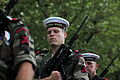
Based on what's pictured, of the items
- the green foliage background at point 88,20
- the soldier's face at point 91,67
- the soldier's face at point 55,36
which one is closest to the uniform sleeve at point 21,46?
the soldier's face at point 55,36

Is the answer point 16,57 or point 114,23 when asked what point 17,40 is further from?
point 114,23

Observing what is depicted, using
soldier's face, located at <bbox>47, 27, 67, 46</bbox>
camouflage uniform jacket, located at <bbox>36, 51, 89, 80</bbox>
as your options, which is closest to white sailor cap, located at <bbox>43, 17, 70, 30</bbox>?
soldier's face, located at <bbox>47, 27, 67, 46</bbox>

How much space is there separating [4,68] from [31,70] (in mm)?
197

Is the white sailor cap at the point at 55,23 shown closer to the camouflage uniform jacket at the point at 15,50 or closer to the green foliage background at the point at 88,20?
the camouflage uniform jacket at the point at 15,50

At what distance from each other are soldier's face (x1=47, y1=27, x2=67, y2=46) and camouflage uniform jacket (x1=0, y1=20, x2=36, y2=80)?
2.67 m

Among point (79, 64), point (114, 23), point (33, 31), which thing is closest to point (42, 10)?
point (33, 31)

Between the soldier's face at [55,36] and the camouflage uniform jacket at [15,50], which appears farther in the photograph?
the soldier's face at [55,36]

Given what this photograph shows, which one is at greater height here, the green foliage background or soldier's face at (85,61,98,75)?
the green foliage background

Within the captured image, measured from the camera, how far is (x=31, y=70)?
85.9 inches

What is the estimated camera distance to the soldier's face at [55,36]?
16.4 feet

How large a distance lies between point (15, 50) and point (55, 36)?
110 inches

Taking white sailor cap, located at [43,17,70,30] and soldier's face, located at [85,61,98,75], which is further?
soldier's face, located at [85,61,98,75]

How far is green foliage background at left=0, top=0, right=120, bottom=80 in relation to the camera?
12695 mm

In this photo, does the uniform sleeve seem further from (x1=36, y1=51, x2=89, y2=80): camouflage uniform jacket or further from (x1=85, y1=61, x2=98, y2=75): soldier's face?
(x1=85, y1=61, x2=98, y2=75): soldier's face
